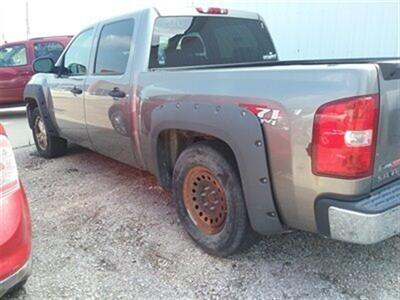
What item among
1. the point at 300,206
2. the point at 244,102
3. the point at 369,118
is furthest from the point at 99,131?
the point at 369,118

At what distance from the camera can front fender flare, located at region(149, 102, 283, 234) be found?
2.50 meters

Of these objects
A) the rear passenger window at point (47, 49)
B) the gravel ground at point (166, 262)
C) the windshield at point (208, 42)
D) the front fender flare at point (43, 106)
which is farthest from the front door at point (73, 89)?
the rear passenger window at point (47, 49)

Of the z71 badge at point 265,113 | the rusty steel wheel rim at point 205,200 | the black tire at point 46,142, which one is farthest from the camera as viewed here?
the black tire at point 46,142

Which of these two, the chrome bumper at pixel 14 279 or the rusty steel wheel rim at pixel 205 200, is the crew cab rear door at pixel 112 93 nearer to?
the rusty steel wheel rim at pixel 205 200

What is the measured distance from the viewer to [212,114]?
273 centimetres

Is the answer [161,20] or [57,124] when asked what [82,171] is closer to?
[57,124]

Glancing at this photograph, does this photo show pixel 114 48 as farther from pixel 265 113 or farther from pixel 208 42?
pixel 265 113

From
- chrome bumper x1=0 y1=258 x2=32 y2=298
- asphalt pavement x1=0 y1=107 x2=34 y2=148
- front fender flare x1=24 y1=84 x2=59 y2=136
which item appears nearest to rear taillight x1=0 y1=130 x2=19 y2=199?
chrome bumper x1=0 y1=258 x2=32 y2=298

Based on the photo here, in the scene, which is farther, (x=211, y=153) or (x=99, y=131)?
(x=99, y=131)

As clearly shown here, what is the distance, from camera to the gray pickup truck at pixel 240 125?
2.21m

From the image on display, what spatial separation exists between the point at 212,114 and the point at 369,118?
38.3 inches

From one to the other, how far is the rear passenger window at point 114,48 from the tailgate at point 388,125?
7.53 feet

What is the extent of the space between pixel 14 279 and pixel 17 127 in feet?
24.9

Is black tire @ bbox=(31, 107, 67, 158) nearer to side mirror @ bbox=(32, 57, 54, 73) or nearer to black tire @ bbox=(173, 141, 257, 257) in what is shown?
side mirror @ bbox=(32, 57, 54, 73)
